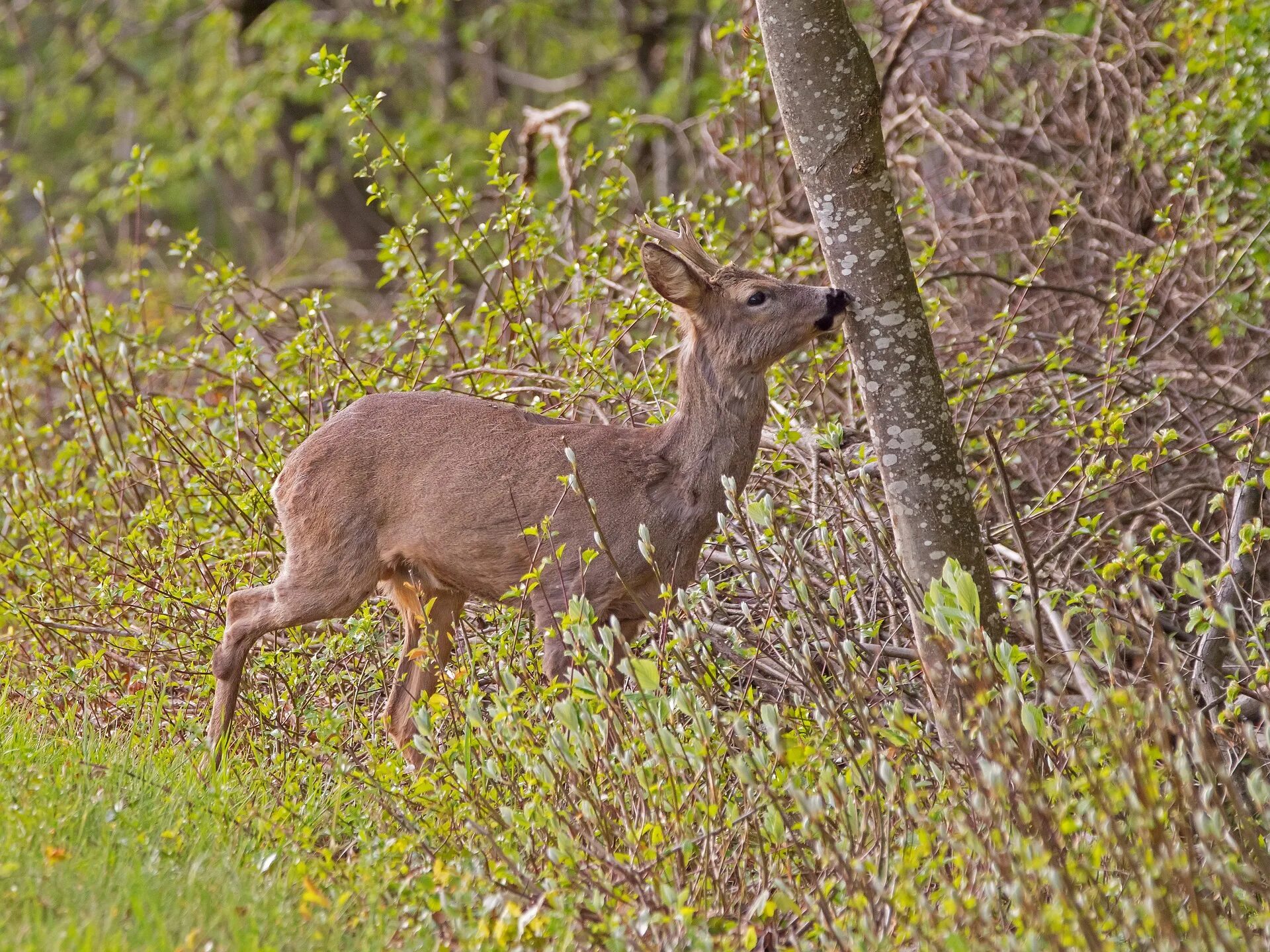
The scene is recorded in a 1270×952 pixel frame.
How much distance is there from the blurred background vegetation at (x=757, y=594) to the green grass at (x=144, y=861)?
2cm

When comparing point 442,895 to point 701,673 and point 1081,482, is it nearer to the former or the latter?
point 701,673

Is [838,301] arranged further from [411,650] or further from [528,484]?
[411,650]

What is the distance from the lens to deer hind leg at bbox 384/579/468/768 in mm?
5785

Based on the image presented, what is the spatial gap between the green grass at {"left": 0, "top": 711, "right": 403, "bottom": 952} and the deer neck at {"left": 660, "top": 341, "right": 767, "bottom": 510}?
1.83m

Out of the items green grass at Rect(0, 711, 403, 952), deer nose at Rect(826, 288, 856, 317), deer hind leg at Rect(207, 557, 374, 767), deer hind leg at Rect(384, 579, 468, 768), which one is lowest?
deer hind leg at Rect(384, 579, 468, 768)

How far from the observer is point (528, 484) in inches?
212

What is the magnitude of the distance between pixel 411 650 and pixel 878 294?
2261 mm

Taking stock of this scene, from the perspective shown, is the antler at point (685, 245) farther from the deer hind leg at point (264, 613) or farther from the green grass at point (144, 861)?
the green grass at point (144, 861)

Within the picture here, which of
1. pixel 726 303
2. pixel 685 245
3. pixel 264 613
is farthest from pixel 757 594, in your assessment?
pixel 264 613

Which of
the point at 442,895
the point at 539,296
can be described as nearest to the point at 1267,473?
the point at 442,895

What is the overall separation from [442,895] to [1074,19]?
773 cm

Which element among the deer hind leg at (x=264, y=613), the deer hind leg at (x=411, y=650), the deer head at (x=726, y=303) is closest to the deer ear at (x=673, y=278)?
the deer head at (x=726, y=303)

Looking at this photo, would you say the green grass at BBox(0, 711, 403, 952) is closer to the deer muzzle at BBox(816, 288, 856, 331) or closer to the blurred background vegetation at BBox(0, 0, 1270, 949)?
the blurred background vegetation at BBox(0, 0, 1270, 949)

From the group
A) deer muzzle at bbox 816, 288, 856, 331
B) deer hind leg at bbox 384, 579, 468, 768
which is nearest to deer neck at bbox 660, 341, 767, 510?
deer muzzle at bbox 816, 288, 856, 331
